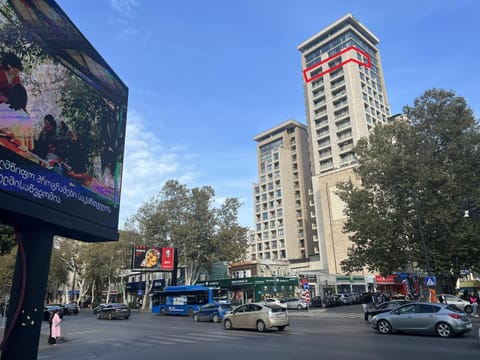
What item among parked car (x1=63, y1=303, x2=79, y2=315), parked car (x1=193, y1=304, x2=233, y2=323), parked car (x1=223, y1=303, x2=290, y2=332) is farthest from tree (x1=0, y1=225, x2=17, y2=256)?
parked car (x1=63, y1=303, x2=79, y2=315)

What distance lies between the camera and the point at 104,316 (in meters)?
34.7

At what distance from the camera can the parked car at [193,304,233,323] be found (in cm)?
2681

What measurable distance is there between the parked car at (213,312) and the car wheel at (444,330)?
50.5 feet

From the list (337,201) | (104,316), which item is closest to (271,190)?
(337,201)

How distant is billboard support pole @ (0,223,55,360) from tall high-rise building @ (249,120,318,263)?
275ft

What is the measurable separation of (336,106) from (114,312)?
207 ft

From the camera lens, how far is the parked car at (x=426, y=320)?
1408 cm

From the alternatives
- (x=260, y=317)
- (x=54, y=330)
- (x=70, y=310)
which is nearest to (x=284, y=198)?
(x=70, y=310)

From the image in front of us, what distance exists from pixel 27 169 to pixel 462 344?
13815 millimetres

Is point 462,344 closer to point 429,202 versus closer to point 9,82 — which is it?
point 9,82

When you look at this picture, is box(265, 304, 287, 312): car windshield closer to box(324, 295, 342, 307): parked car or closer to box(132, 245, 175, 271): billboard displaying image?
box(324, 295, 342, 307): parked car

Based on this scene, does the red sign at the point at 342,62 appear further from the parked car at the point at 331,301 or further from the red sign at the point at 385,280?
the parked car at the point at 331,301

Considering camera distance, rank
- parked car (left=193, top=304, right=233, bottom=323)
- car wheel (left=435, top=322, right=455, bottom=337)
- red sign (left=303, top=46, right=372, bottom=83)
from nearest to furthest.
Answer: car wheel (left=435, top=322, right=455, bottom=337) < parked car (left=193, top=304, right=233, bottom=323) < red sign (left=303, top=46, right=372, bottom=83)

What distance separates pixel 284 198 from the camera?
95.4 meters
